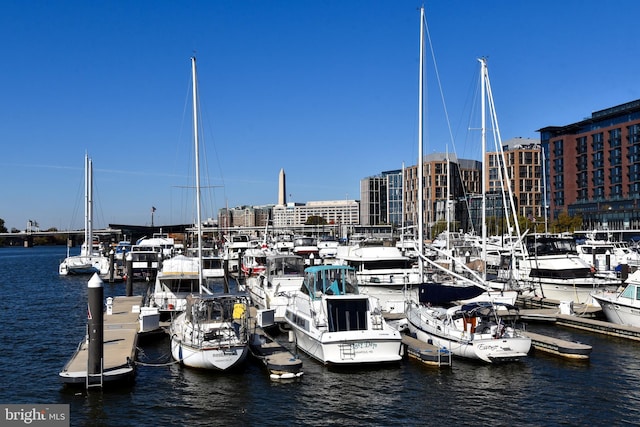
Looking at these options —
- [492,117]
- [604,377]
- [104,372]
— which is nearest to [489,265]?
[492,117]

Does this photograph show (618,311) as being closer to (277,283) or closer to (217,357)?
(277,283)

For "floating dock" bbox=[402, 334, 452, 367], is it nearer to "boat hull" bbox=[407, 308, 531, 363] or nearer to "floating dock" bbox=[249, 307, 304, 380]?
"boat hull" bbox=[407, 308, 531, 363]

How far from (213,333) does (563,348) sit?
623 inches

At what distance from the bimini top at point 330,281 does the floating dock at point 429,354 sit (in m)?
4.06

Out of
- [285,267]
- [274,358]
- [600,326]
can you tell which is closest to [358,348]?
[274,358]

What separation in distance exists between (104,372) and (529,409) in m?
15.7

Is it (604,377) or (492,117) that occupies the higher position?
(492,117)

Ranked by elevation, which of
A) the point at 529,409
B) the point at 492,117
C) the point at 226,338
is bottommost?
the point at 529,409

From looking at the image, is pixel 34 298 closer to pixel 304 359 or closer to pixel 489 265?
pixel 304 359

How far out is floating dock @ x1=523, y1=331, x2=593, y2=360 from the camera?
2875 centimetres

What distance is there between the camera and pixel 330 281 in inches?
1248

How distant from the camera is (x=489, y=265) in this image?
6838 centimetres

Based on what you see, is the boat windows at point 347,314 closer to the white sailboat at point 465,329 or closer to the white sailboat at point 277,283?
the white sailboat at point 465,329

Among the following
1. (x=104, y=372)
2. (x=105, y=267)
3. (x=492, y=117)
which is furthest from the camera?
(x=105, y=267)
